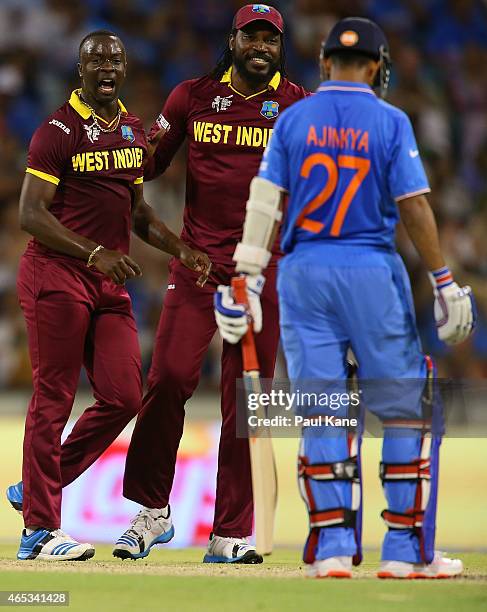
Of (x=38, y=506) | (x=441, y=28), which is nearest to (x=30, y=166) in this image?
(x=38, y=506)

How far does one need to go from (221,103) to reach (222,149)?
0.68 ft

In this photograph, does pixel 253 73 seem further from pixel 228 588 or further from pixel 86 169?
pixel 228 588

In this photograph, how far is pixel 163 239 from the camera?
18.8 feet

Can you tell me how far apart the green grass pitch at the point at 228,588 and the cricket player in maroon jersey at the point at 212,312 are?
0.48m

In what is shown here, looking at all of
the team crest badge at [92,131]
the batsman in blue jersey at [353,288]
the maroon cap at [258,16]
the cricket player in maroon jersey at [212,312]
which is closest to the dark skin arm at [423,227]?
the batsman in blue jersey at [353,288]

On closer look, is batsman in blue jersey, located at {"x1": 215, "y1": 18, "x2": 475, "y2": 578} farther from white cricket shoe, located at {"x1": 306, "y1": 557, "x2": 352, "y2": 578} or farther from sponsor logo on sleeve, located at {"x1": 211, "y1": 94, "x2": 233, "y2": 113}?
sponsor logo on sleeve, located at {"x1": 211, "y1": 94, "x2": 233, "y2": 113}

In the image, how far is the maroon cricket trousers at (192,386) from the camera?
566cm

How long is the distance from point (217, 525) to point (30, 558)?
0.80 m

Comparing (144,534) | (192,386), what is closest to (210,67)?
(192,386)

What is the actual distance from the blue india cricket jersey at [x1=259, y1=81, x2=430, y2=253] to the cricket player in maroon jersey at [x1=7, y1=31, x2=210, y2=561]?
989 mm

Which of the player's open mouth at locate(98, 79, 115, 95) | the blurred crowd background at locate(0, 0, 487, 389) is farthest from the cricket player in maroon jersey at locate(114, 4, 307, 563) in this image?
the blurred crowd background at locate(0, 0, 487, 389)

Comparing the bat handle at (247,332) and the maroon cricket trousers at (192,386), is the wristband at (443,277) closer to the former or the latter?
the bat handle at (247,332)

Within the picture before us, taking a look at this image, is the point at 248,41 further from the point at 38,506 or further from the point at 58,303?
the point at 38,506

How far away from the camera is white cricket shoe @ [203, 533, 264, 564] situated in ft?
18.4
